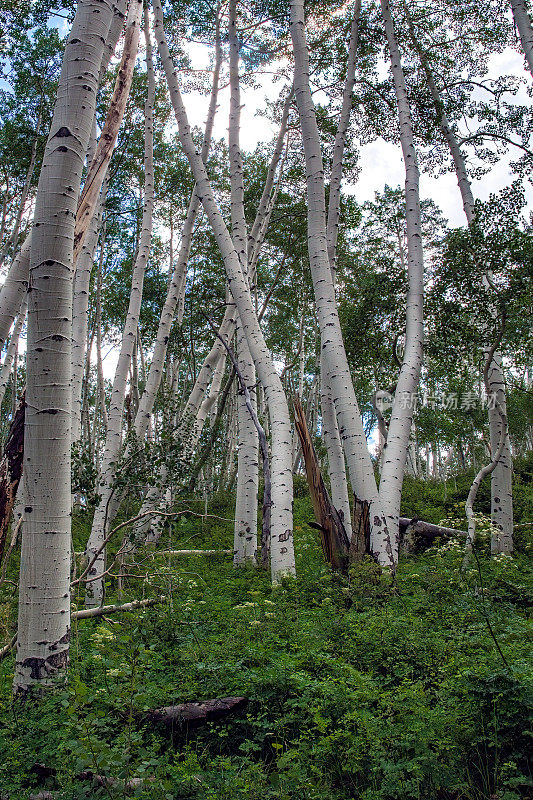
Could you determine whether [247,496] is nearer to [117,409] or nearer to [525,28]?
[117,409]

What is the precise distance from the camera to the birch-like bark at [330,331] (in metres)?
6.34

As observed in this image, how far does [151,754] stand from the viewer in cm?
226

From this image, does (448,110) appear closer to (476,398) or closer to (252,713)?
(252,713)

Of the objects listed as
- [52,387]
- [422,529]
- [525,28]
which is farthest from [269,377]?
[525,28]

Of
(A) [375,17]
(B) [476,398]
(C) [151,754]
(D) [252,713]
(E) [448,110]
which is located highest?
(A) [375,17]

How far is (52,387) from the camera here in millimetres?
2969

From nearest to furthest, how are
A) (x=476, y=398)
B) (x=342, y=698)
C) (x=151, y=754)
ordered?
(x=151, y=754)
(x=342, y=698)
(x=476, y=398)

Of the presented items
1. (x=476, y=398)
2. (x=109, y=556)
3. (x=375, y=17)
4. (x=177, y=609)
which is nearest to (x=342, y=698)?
(x=177, y=609)

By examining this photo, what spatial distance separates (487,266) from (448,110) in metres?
4.07

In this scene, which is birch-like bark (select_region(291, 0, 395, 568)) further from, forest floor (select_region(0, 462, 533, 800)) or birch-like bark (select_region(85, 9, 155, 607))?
birch-like bark (select_region(85, 9, 155, 607))

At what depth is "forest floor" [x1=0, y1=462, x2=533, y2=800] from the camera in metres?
2.23

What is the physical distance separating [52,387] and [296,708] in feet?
7.61

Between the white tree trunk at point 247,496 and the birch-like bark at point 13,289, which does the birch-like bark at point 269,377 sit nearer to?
the white tree trunk at point 247,496

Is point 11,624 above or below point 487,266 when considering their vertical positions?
below
